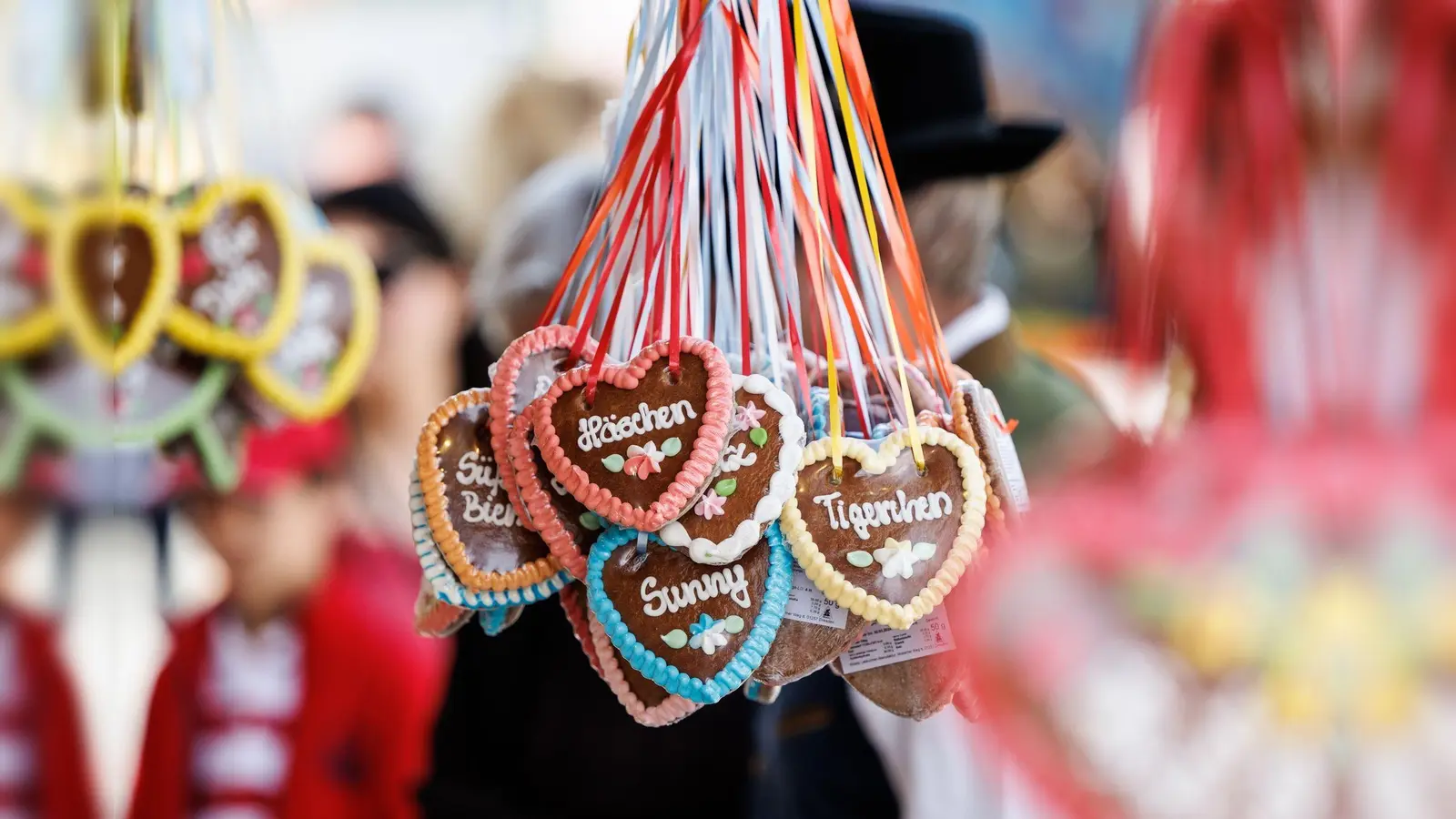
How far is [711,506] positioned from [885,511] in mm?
94

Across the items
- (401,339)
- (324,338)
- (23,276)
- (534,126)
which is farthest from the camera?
(534,126)

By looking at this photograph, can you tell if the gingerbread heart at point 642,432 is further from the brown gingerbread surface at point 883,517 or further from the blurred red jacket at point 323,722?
the blurred red jacket at point 323,722

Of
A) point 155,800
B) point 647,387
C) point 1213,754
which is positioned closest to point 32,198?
point 647,387

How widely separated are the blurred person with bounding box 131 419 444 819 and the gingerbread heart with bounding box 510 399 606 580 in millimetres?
915

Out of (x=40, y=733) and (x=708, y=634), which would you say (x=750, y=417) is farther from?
(x=40, y=733)

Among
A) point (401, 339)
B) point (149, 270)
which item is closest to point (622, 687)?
point (149, 270)

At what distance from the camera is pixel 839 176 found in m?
0.84

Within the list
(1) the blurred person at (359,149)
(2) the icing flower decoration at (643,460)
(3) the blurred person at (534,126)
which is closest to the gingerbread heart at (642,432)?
(2) the icing flower decoration at (643,460)

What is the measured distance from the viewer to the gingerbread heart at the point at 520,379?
0.78 metres

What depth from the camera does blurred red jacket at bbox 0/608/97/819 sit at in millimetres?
1085

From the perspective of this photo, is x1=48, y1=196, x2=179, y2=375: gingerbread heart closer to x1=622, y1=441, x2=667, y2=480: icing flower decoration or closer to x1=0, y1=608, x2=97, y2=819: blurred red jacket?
x1=0, y1=608, x2=97, y2=819: blurred red jacket

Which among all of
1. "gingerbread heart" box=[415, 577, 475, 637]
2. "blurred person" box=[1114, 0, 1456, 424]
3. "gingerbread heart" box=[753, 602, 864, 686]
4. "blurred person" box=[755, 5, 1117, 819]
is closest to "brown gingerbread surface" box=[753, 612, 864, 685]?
"gingerbread heart" box=[753, 602, 864, 686]

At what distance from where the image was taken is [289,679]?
1769 millimetres

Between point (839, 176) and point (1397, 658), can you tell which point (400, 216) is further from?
point (1397, 658)
